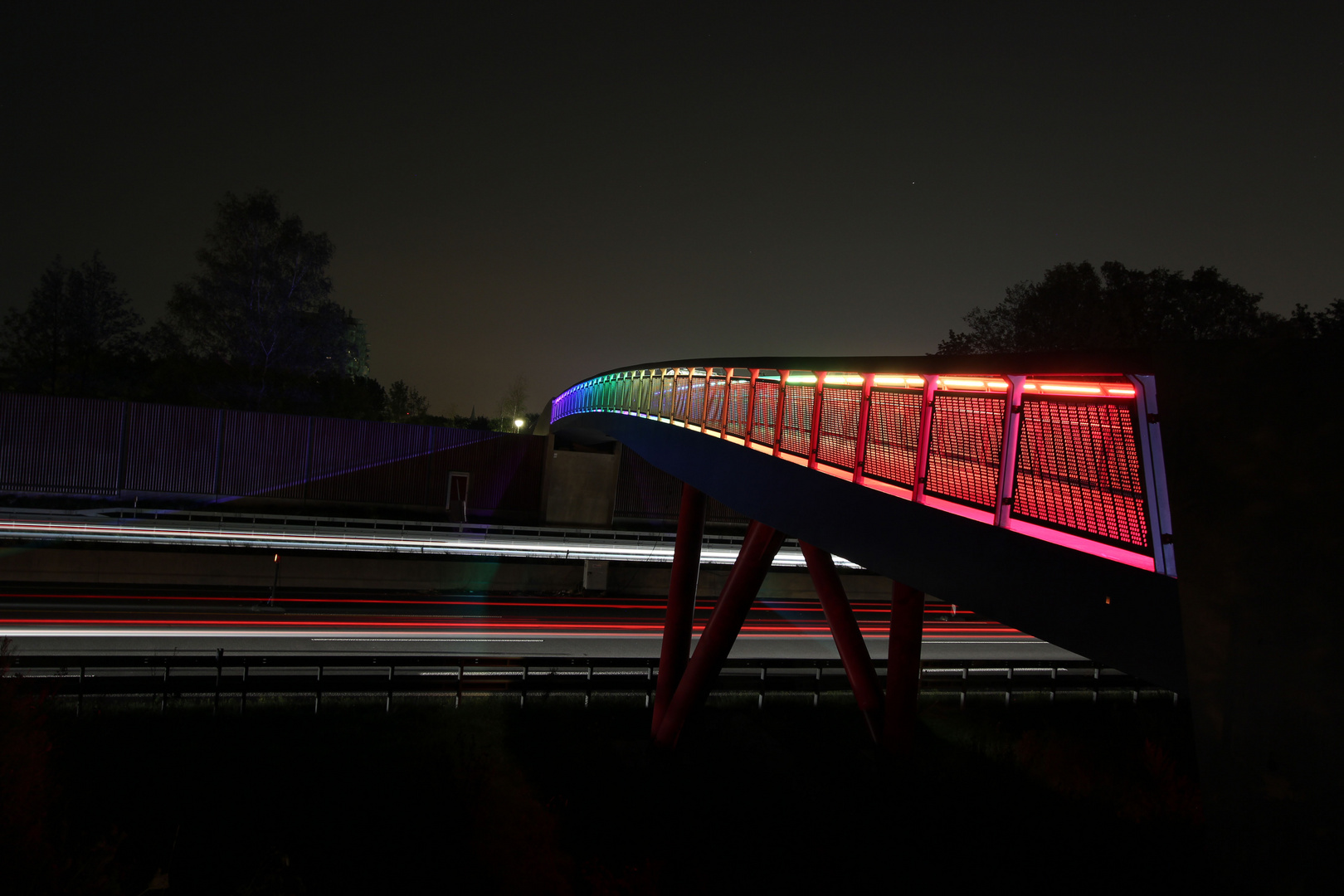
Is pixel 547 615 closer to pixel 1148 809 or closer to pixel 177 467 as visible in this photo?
pixel 1148 809

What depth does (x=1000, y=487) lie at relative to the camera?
4715 mm

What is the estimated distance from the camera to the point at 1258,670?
290 cm

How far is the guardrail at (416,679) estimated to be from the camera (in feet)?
43.3

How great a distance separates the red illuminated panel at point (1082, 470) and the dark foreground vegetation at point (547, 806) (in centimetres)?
597

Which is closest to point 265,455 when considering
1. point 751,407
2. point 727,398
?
point 727,398

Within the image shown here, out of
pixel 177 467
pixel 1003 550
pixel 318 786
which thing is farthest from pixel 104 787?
pixel 177 467

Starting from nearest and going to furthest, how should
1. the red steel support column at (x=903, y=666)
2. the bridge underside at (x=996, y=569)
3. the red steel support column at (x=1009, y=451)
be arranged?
1. the bridge underside at (x=996, y=569)
2. the red steel support column at (x=1009, y=451)
3. the red steel support column at (x=903, y=666)

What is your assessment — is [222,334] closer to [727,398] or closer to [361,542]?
[361,542]

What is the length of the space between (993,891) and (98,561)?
23225mm

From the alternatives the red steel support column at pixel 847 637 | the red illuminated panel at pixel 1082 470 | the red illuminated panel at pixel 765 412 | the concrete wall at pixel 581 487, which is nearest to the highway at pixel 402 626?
the red steel support column at pixel 847 637

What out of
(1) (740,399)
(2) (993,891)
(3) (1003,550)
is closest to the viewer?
(3) (1003,550)

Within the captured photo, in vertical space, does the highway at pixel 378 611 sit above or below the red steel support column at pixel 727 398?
below

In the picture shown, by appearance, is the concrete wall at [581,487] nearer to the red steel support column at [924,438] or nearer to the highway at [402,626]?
the highway at [402,626]

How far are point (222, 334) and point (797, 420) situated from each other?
4303cm
